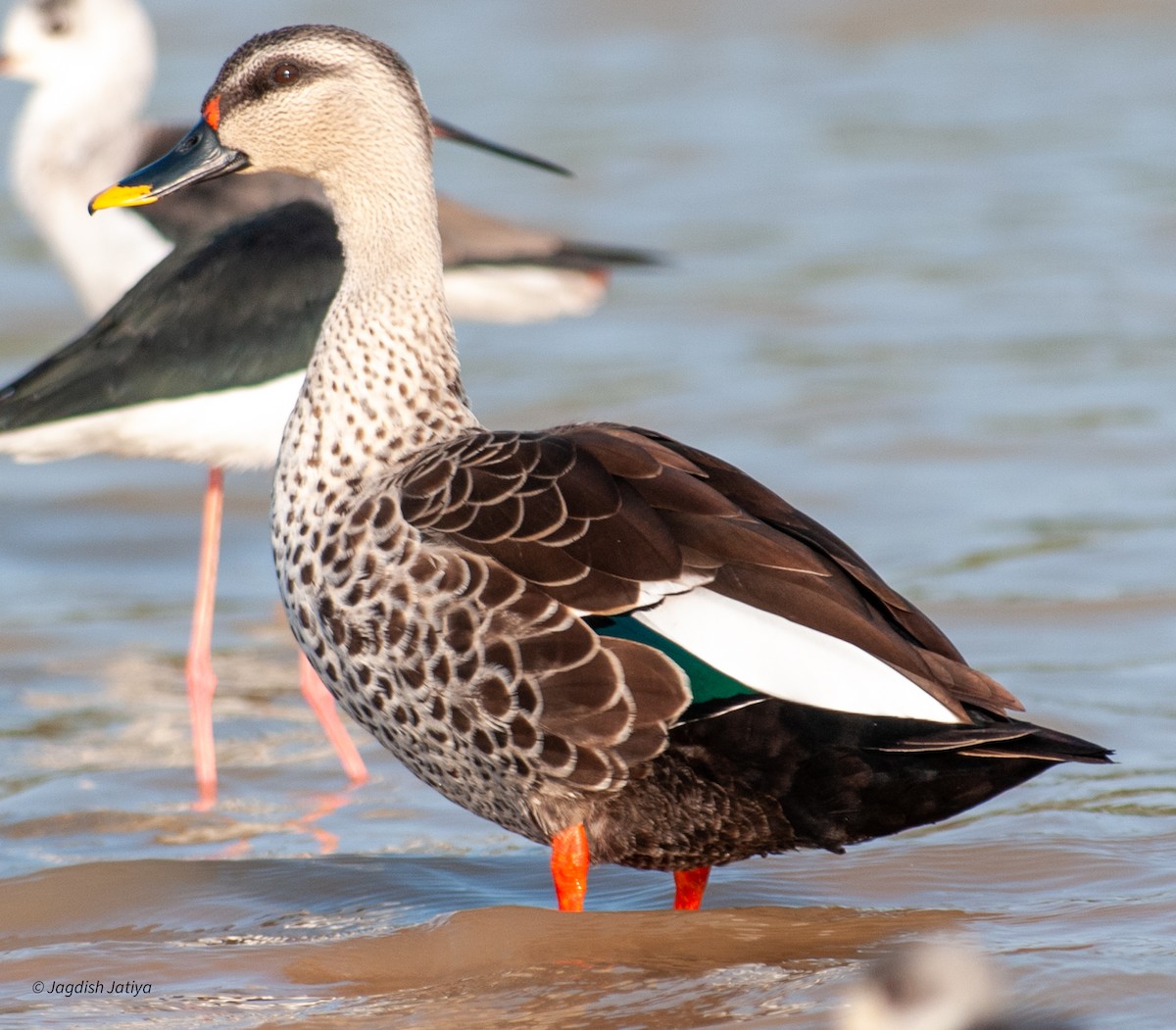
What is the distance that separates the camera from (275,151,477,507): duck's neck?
16.8 ft

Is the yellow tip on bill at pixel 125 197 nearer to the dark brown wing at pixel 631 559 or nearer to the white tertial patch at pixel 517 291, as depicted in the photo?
the dark brown wing at pixel 631 559

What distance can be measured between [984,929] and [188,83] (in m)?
13.1

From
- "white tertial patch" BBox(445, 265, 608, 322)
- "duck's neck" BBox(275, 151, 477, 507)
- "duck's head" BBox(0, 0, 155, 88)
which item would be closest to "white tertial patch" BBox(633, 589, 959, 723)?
"duck's neck" BBox(275, 151, 477, 507)

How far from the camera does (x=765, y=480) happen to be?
373 inches

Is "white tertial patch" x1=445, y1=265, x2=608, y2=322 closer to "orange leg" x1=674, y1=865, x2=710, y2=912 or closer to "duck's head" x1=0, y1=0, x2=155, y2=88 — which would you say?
"duck's head" x1=0, y1=0, x2=155, y2=88

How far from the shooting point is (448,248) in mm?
8883

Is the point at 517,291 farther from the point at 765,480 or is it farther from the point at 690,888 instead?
the point at 690,888

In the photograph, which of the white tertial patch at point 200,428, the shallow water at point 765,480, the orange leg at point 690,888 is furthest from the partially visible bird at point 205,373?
the orange leg at point 690,888

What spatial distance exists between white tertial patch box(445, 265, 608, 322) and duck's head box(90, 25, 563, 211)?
323 cm

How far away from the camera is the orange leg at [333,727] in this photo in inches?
264

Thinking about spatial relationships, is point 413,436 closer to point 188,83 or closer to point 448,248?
point 448,248

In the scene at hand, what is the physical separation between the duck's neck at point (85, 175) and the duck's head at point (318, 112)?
325 centimetres

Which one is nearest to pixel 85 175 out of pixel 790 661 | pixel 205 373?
pixel 205 373

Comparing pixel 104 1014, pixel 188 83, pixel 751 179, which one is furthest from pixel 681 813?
pixel 188 83
